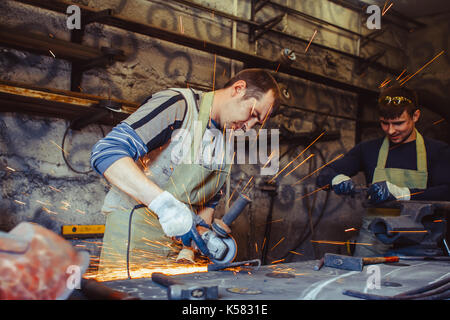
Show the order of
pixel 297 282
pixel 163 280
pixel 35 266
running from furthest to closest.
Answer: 1. pixel 297 282
2. pixel 163 280
3. pixel 35 266

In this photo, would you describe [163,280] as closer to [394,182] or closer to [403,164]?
[394,182]

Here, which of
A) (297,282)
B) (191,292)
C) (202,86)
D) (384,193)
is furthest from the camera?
(202,86)

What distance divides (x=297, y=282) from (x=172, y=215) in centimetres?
54

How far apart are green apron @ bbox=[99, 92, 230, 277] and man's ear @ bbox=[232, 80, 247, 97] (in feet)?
0.41

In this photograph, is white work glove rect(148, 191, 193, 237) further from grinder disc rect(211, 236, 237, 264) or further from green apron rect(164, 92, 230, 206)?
green apron rect(164, 92, 230, 206)

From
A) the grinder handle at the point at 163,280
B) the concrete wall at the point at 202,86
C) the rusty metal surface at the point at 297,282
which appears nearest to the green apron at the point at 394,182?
the rusty metal surface at the point at 297,282

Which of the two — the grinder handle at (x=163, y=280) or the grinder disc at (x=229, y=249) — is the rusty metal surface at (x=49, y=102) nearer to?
the grinder disc at (x=229, y=249)

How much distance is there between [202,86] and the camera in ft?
12.3

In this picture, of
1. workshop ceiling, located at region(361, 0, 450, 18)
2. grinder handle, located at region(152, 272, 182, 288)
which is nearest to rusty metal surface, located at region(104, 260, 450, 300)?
grinder handle, located at region(152, 272, 182, 288)

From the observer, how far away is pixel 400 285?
4.48ft

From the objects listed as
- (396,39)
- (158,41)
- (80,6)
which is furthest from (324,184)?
(396,39)

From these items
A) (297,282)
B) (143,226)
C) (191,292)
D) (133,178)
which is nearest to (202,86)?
(143,226)

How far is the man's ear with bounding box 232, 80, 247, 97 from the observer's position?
204cm

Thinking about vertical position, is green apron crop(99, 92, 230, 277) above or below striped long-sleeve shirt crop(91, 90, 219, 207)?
below
